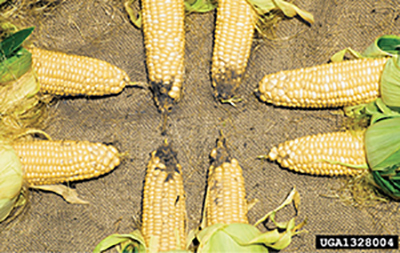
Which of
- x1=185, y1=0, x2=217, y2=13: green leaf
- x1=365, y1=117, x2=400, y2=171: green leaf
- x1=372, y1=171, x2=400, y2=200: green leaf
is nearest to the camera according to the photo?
x1=365, y1=117, x2=400, y2=171: green leaf

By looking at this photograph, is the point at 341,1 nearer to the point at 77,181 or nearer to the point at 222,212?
the point at 222,212

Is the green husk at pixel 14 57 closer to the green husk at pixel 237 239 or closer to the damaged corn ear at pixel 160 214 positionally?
the damaged corn ear at pixel 160 214

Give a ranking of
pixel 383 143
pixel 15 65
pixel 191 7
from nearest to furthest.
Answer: pixel 383 143
pixel 15 65
pixel 191 7

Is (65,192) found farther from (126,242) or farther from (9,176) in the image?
(126,242)

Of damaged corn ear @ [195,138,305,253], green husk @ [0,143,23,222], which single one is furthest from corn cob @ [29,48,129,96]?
damaged corn ear @ [195,138,305,253]

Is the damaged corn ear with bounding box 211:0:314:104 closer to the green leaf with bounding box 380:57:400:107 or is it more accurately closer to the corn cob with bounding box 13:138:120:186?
the green leaf with bounding box 380:57:400:107

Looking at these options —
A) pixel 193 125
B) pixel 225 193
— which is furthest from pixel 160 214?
pixel 193 125

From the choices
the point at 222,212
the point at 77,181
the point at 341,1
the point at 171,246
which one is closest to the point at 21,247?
the point at 77,181
